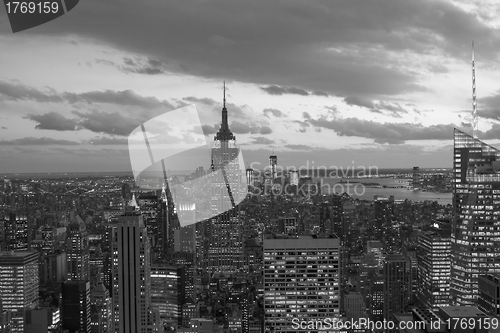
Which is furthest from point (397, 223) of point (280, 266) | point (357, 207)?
point (280, 266)

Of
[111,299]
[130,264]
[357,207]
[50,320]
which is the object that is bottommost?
[50,320]

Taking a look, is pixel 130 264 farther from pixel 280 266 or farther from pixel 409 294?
pixel 409 294

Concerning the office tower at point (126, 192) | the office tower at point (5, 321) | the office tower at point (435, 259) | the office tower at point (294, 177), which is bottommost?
the office tower at point (5, 321)

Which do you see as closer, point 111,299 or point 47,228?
point 111,299

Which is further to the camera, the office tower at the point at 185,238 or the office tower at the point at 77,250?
the office tower at the point at 185,238

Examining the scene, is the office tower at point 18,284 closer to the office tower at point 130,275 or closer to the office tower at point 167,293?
the office tower at point 130,275

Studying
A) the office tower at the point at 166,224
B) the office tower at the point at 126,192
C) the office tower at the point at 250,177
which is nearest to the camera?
the office tower at the point at 126,192

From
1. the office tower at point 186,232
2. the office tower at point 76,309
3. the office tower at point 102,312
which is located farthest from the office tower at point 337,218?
the office tower at point 76,309
